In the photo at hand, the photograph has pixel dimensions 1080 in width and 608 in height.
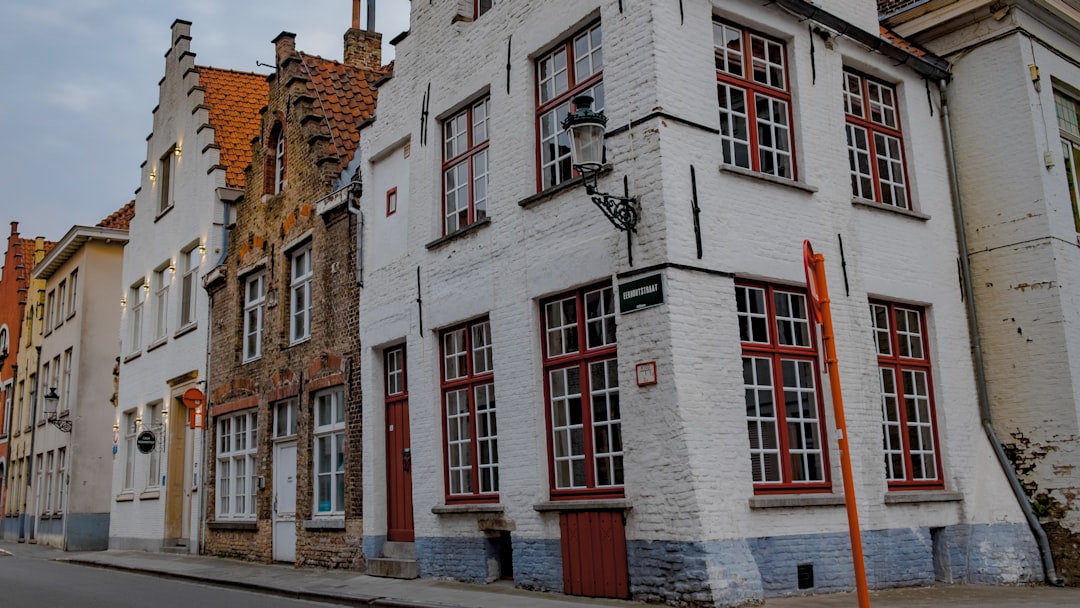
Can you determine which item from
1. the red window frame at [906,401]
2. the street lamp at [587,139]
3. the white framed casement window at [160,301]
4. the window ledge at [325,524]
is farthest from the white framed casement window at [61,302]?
the red window frame at [906,401]

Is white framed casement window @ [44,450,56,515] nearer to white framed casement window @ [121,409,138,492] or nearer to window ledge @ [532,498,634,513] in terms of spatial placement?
white framed casement window @ [121,409,138,492]

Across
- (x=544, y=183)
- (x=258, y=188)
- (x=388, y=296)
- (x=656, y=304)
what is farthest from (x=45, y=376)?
(x=656, y=304)

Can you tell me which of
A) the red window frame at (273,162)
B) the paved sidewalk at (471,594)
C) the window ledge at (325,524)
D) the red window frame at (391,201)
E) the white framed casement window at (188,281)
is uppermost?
the red window frame at (273,162)

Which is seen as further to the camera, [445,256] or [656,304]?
[445,256]

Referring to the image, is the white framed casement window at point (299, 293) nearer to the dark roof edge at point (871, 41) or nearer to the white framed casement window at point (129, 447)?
the white framed casement window at point (129, 447)

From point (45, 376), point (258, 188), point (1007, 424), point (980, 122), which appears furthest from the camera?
point (45, 376)

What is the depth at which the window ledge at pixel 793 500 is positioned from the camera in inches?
392

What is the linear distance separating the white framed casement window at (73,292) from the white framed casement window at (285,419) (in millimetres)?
15119

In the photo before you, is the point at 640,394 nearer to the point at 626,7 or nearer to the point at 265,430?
the point at 626,7

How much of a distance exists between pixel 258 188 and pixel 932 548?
45.0ft

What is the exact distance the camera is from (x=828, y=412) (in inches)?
430

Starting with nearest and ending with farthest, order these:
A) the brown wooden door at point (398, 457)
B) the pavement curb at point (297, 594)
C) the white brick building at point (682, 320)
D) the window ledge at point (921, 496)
→ the white brick building at point (682, 320) < the pavement curb at point (297, 594) < the window ledge at point (921, 496) < the brown wooden door at point (398, 457)

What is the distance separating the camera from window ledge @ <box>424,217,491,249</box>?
12.7 metres

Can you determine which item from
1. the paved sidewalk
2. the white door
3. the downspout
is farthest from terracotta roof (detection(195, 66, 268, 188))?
the downspout
